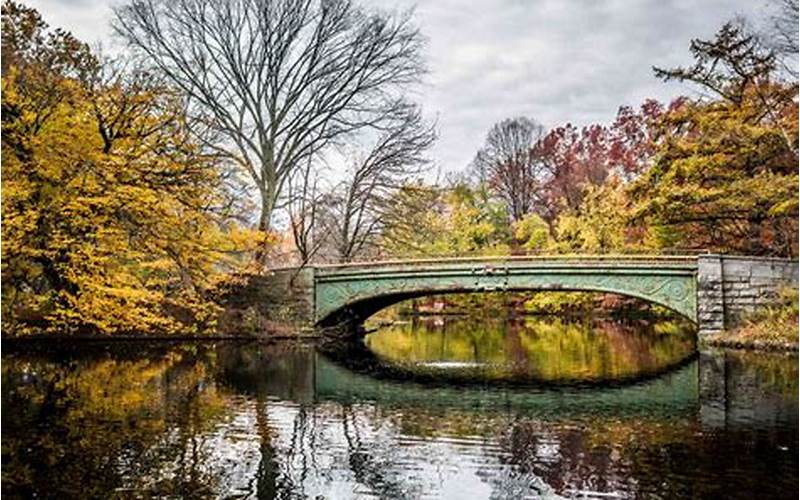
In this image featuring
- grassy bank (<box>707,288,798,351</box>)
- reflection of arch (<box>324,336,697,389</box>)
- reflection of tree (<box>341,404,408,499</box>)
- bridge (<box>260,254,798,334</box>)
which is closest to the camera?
reflection of tree (<box>341,404,408,499</box>)

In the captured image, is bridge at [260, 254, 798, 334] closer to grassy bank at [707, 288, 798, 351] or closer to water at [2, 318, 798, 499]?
grassy bank at [707, 288, 798, 351]

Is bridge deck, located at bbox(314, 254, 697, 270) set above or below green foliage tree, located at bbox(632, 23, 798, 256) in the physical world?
below

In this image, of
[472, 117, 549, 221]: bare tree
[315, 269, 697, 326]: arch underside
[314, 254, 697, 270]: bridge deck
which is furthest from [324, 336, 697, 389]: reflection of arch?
[472, 117, 549, 221]: bare tree

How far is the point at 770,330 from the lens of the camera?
63.8 feet

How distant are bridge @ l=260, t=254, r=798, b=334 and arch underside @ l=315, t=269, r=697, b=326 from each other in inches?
1.1

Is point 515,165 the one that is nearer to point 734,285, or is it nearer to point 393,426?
point 734,285

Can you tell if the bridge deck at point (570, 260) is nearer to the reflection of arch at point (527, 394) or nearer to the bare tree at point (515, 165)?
the reflection of arch at point (527, 394)

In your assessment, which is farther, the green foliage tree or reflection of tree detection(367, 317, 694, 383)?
the green foliage tree

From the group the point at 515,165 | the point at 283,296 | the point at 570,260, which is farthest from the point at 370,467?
the point at 515,165

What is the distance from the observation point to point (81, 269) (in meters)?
14.7

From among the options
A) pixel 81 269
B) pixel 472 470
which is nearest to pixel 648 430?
pixel 472 470

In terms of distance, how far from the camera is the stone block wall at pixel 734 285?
20.7 m

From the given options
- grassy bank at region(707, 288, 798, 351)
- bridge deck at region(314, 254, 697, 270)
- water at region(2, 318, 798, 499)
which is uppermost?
bridge deck at region(314, 254, 697, 270)

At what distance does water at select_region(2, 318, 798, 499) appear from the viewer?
7.36 metres
